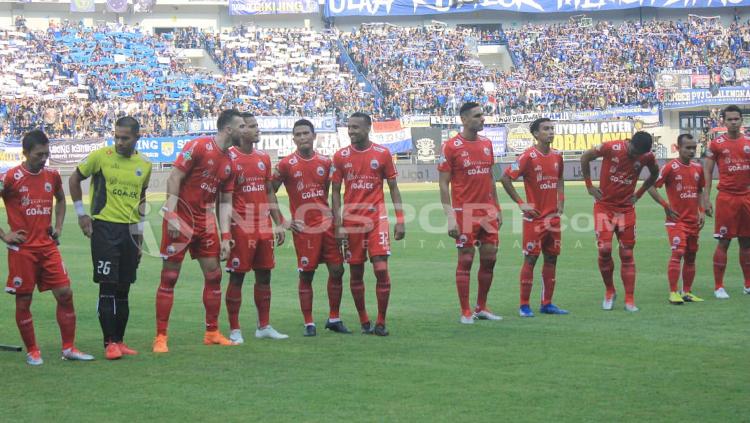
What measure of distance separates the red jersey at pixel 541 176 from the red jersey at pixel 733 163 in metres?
2.56

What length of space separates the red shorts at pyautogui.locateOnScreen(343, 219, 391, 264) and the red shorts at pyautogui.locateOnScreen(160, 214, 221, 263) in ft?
4.64

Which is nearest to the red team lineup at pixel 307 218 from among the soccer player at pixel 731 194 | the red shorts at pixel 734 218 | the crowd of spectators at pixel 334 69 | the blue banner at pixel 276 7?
the soccer player at pixel 731 194

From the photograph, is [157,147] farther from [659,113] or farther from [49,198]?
[49,198]

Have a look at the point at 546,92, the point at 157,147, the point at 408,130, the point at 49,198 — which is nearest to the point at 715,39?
the point at 546,92

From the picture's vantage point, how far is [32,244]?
9133mm

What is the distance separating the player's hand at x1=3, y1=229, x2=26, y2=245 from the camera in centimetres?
893

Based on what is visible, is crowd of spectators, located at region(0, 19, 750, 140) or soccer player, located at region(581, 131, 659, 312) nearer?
soccer player, located at region(581, 131, 659, 312)

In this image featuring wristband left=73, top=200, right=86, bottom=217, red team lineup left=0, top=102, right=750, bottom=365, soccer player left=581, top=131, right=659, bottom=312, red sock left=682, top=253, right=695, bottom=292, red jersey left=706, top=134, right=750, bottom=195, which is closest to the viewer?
red team lineup left=0, top=102, right=750, bottom=365

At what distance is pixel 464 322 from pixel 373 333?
1185 millimetres

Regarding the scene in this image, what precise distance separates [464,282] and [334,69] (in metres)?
51.9

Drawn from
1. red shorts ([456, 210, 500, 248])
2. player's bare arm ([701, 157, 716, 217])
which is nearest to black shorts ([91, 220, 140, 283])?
red shorts ([456, 210, 500, 248])

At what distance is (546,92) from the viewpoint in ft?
192

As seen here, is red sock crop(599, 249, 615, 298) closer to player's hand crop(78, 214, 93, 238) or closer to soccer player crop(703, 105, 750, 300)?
soccer player crop(703, 105, 750, 300)

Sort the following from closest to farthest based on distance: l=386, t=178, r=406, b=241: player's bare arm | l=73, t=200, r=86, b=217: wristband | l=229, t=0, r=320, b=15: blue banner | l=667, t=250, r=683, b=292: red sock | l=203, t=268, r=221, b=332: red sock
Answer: l=73, t=200, r=86, b=217: wristband → l=203, t=268, r=221, b=332: red sock → l=386, t=178, r=406, b=241: player's bare arm → l=667, t=250, r=683, b=292: red sock → l=229, t=0, r=320, b=15: blue banner
